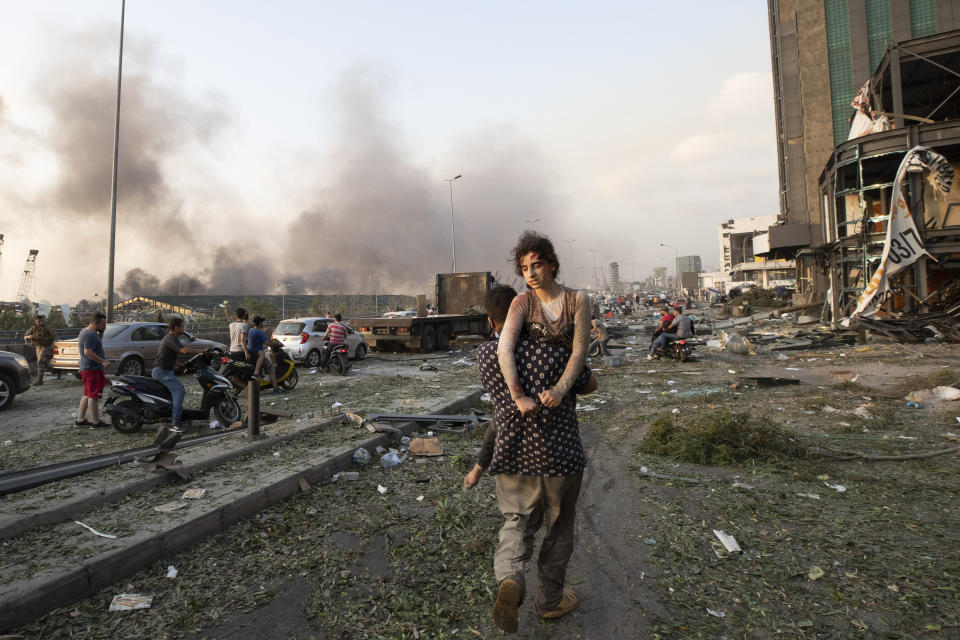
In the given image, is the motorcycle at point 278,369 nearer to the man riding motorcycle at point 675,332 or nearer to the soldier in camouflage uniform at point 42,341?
the soldier in camouflage uniform at point 42,341

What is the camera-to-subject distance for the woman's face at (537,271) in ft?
8.20

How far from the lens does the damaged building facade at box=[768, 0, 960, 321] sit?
1694cm

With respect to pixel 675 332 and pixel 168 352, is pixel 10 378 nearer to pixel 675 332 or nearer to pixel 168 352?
pixel 168 352

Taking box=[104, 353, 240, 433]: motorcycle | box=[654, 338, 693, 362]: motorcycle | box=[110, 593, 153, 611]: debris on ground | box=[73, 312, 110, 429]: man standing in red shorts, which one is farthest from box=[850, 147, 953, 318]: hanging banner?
box=[73, 312, 110, 429]: man standing in red shorts

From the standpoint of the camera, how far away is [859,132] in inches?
789

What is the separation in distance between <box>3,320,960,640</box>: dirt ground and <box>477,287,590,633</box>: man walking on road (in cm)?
42

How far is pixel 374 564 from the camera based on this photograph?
3211mm

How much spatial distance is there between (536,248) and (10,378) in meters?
10.7

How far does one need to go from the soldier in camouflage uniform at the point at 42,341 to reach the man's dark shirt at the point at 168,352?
6.88 metres

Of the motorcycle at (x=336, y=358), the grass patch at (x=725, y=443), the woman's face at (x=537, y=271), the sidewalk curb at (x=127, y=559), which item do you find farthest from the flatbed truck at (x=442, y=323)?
the woman's face at (x=537, y=271)

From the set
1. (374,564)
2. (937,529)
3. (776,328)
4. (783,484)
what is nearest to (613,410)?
(783,484)

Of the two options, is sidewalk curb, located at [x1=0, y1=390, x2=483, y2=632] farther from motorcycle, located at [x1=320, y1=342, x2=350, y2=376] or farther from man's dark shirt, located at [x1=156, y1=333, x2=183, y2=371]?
motorcycle, located at [x1=320, y1=342, x2=350, y2=376]

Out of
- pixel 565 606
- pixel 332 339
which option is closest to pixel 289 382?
pixel 332 339

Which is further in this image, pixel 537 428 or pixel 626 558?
pixel 626 558
